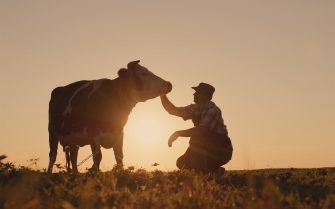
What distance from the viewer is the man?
1111 cm

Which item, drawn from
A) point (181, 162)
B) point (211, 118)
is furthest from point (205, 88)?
point (181, 162)

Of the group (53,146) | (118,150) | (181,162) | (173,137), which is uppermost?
(53,146)

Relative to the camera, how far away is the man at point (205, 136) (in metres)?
11.1

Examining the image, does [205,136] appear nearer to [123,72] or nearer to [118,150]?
[118,150]

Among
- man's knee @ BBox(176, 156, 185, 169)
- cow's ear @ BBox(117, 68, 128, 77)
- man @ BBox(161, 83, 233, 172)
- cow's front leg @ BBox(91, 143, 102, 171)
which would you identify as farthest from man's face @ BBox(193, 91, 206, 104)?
cow's front leg @ BBox(91, 143, 102, 171)

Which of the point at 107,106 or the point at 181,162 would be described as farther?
the point at 107,106

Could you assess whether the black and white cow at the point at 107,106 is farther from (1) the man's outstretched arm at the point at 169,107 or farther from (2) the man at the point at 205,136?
(2) the man at the point at 205,136

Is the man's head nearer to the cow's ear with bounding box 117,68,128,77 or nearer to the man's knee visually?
the man's knee

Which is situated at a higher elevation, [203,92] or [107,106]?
[107,106]

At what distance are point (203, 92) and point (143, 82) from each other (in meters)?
2.27

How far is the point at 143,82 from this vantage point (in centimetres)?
1319

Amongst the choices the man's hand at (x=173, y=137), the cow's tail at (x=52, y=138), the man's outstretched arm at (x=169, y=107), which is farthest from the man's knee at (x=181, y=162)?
the cow's tail at (x=52, y=138)

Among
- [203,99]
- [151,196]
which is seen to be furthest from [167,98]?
[151,196]

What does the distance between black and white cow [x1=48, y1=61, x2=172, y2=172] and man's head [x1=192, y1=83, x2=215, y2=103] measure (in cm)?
150
